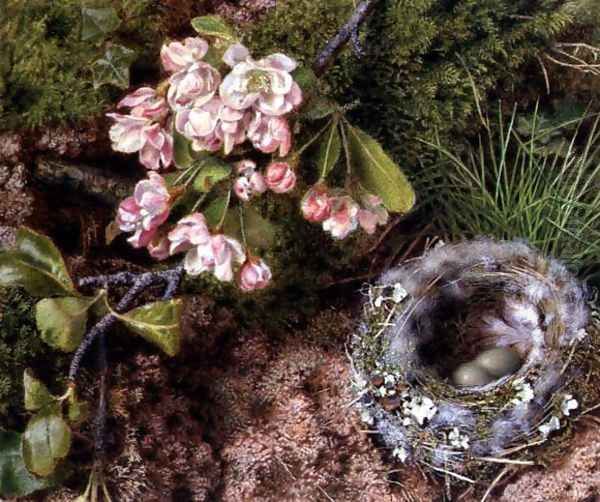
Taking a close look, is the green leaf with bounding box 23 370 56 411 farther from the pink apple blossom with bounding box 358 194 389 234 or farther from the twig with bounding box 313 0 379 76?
the twig with bounding box 313 0 379 76

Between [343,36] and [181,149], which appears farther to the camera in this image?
[343,36]

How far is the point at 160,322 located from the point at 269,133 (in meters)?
0.25

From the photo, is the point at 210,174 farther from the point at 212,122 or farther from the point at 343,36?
the point at 343,36

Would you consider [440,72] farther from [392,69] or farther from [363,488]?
[363,488]

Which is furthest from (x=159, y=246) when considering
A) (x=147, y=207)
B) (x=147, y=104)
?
(x=147, y=104)

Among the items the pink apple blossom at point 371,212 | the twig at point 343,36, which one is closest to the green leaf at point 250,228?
the pink apple blossom at point 371,212

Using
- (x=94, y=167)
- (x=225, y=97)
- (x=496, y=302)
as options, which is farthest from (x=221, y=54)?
(x=496, y=302)

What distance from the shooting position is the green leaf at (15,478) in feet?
3.54

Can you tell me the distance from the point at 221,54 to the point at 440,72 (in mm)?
402

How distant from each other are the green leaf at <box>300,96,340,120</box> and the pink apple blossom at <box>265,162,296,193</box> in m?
0.10

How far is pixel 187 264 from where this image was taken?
41.4 inches

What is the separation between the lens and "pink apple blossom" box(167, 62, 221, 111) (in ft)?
3.26

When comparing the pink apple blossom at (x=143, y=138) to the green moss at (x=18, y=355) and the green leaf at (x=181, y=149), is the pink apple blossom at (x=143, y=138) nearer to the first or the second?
the green leaf at (x=181, y=149)

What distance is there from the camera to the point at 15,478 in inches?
42.6
